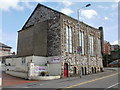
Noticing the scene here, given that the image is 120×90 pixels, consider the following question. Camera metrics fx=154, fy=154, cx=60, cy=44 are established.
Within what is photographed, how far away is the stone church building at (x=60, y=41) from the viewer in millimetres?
25109

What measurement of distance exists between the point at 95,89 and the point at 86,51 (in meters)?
19.1

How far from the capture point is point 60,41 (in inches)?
974

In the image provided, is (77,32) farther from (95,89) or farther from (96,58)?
(95,89)

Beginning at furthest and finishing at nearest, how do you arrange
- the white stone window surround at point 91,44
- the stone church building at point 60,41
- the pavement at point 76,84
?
1. the white stone window surround at point 91,44
2. the stone church building at point 60,41
3. the pavement at point 76,84

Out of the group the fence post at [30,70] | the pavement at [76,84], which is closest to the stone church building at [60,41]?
the fence post at [30,70]

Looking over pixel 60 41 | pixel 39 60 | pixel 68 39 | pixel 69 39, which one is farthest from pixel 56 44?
pixel 39 60

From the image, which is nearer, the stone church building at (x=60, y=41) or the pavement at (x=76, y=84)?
the pavement at (x=76, y=84)

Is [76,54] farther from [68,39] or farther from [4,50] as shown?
[4,50]

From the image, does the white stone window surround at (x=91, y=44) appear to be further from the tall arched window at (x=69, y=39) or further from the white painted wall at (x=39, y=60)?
the white painted wall at (x=39, y=60)

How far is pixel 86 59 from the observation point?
30453 mm

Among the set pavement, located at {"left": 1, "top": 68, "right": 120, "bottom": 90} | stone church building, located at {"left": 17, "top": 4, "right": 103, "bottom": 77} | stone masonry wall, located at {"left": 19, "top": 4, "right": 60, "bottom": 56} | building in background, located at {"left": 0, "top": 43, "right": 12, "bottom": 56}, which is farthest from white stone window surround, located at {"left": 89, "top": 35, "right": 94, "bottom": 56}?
building in background, located at {"left": 0, "top": 43, "right": 12, "bottom": 56}

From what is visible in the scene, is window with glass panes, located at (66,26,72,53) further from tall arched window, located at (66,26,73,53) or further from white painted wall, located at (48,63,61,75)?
white painted wall, located at (48,63,61,75)

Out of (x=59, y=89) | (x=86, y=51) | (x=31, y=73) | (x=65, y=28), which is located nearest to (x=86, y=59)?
(x=86, y=51)

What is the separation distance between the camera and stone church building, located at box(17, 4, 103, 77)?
2511 cm
